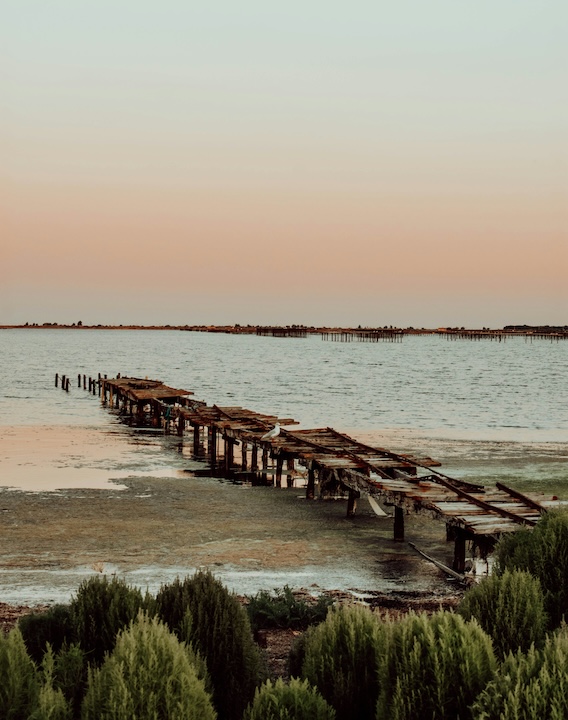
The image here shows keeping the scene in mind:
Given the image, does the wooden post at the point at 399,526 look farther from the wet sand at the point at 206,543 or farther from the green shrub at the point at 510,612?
the green shrub at the point at 510,612

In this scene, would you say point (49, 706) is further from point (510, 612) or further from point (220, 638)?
point (510, 612)

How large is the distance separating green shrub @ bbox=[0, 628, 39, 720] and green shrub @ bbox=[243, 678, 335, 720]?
1363 millimetres

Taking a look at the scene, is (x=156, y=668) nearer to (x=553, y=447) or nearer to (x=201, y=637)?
(x=201, y=637)

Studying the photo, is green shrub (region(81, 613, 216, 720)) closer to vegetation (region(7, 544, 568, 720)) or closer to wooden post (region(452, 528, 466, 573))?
vegetation (region(7, 544, 568, 720))

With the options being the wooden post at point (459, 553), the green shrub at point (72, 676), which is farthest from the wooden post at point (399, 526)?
the green shrub at point (72, 676)

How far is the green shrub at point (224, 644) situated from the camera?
601cm

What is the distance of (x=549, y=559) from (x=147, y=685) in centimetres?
466

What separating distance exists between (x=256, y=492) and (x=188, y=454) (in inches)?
317

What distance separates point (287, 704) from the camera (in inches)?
190

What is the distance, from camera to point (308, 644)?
Result: 5.93 m

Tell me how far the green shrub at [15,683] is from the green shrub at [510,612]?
317cm

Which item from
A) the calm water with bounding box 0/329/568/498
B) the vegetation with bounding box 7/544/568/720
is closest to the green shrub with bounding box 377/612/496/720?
the vegetation with bounding box 7/544/568/720

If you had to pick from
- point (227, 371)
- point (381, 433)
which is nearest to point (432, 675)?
point (381, 433)

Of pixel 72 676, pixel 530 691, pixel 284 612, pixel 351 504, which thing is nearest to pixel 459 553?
pixel 284 612
